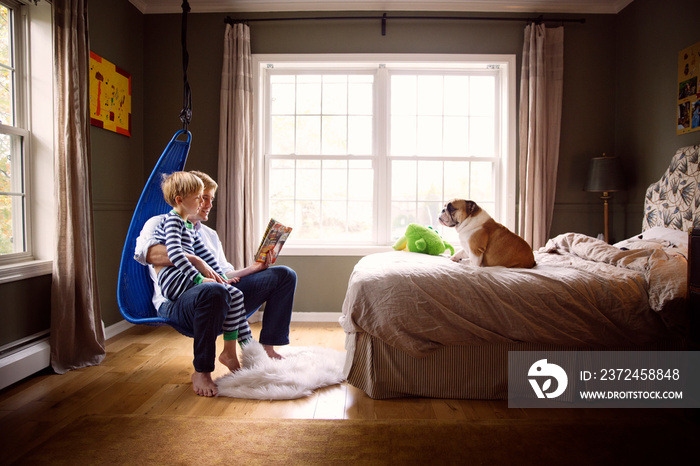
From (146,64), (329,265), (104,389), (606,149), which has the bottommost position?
(104,389)

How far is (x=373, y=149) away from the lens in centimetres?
390

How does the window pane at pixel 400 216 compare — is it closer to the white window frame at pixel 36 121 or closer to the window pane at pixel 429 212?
the window pane at pixel 429 212

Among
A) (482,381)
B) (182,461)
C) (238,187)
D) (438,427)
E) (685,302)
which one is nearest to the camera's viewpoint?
(182,461)

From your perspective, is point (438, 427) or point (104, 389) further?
point (104, 389)

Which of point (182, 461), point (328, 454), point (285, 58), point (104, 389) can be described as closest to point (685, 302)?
point (328, 454)

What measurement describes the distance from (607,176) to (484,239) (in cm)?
161

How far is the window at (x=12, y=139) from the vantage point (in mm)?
2428

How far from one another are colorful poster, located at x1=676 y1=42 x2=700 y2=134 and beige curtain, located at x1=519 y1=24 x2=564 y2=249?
835 millimetres

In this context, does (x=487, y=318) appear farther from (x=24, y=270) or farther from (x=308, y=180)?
(x=24, y=270)

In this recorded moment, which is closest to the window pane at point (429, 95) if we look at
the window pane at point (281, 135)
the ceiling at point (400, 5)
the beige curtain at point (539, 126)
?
the ceiling at point (400, 5)

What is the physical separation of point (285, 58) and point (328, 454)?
3203 mm

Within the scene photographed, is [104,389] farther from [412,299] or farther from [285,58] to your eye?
[285,58]

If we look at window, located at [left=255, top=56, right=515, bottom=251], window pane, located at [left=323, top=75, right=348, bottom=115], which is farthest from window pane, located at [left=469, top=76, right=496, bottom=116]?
window pane, located at [left=323, top=75, right=348, bottom=115]

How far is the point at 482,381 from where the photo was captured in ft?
6.77
